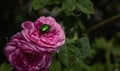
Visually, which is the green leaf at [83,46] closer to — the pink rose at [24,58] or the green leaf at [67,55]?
the green leaf at [67,55]

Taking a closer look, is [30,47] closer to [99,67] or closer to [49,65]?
[49,65]

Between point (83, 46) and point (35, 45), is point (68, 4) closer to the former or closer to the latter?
point (83, 46)

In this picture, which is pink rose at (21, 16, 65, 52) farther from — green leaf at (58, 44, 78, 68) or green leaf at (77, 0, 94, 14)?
green leaf at (77, 0, 94, 14)

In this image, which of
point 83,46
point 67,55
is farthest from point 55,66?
point 83,46

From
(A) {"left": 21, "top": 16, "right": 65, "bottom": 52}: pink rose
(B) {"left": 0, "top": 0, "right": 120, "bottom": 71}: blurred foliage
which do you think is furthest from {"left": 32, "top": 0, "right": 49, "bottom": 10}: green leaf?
(A) {"left": 21, "top": 16, "right": 65, "bottom": 52}: pink rose

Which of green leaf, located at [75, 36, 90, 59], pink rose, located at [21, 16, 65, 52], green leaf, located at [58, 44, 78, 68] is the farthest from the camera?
green leaf, located at [75, 36, 90, 59]

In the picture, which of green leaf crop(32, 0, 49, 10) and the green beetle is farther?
green leaf crop(32, 0, 49, 10)

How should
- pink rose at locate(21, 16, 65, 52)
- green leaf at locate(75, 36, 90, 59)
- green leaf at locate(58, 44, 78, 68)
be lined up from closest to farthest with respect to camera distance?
pink rose at locate(21, 16, 65, 52) < green leaf at locate(58, 44, 78, 68) < green leaf at locate(75, 36, 90, 59)
